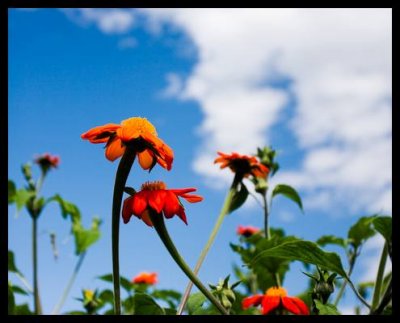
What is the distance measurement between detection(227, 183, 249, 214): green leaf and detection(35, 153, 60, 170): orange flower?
238 centimetres

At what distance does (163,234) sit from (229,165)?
81 centimetres

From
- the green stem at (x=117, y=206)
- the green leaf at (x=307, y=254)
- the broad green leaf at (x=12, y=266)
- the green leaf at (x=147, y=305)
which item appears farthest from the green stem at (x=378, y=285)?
the broad green leaf at (x=12, y=266)

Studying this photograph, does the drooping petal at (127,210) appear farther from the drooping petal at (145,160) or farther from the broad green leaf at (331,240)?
the broad green leaf at (331,240)

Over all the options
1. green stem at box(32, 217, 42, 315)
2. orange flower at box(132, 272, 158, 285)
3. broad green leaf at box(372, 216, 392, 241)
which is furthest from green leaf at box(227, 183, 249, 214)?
orange flower at box(132, 272, 158, 285)

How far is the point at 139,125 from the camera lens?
1.04 metres

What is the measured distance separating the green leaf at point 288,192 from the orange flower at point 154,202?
0.97 m

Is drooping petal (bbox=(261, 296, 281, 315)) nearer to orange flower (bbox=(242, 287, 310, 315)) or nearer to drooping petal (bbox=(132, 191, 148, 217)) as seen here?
orange flower (bbox=(242, 287, 310, 315))

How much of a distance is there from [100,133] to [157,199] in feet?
0.57

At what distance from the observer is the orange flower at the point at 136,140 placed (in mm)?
1005

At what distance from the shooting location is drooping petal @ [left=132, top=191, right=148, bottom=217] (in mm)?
992

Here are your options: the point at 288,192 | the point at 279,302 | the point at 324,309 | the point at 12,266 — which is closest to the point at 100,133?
the point at 324,309

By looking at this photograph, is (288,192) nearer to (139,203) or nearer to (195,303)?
(195,303)
